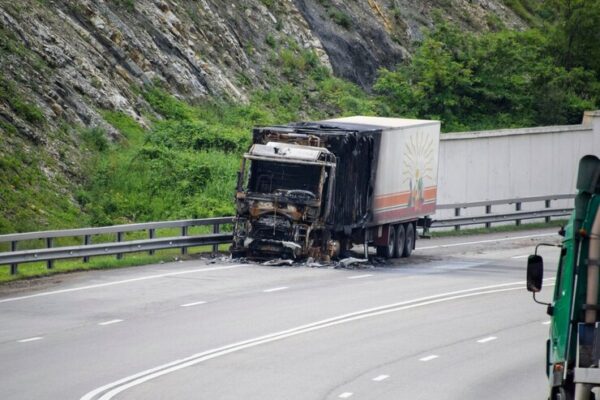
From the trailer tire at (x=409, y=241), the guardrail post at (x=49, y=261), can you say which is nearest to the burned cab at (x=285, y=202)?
the trailer tire at (x=409, y=241)

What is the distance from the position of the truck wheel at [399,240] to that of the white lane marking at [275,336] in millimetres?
5605

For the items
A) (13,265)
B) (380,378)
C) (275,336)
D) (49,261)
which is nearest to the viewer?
(380,378)

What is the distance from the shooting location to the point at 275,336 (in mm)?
20453

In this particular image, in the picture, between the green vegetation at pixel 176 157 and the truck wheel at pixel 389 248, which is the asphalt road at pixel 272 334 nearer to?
the truck wheel at pixel 389 248

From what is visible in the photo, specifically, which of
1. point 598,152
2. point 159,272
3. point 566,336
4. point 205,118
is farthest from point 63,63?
point 566,336

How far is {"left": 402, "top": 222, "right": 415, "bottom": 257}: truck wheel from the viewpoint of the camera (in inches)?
1368

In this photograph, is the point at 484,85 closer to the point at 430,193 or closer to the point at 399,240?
the point at 430,193

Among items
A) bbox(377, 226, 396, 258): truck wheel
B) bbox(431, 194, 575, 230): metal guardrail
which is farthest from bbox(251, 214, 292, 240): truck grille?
bbox(431, 194, 575, 230): metal guardrail

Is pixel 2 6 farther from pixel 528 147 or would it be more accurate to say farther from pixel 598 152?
pixel 598 152

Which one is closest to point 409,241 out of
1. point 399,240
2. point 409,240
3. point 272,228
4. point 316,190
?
point 409,240

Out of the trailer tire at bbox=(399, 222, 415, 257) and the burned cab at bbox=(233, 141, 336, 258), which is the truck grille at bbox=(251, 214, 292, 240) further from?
the trailer tire at bbox=(399, 222, 415, 257)

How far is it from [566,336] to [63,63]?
97.9ft

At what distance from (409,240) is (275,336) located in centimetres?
1497

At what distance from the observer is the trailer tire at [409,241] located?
34750mm
